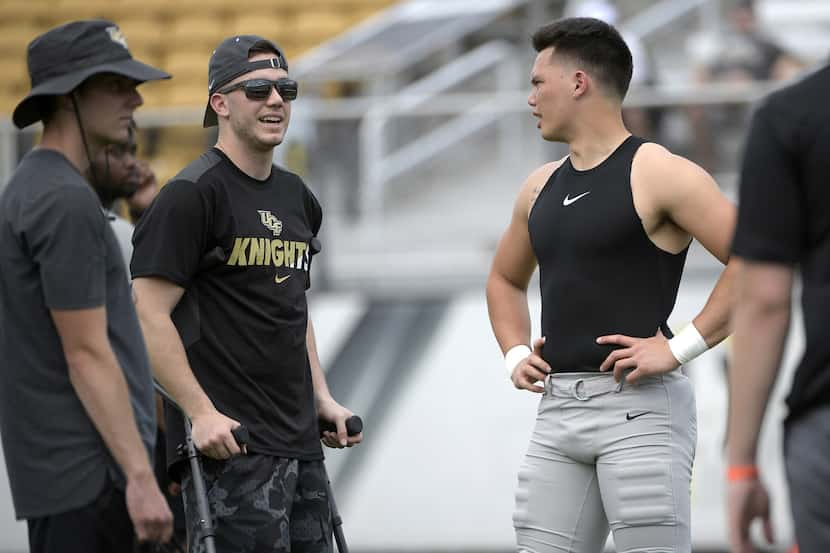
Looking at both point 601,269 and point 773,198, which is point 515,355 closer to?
point 601,269

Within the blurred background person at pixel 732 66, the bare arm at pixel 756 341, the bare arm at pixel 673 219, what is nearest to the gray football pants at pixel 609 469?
the bare arm at pixel 673 219

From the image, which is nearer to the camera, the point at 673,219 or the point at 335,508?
the point at 673,219

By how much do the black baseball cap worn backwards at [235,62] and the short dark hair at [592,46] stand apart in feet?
2.80

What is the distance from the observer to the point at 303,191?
439cm

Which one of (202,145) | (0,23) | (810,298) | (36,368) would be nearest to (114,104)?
(36,368)

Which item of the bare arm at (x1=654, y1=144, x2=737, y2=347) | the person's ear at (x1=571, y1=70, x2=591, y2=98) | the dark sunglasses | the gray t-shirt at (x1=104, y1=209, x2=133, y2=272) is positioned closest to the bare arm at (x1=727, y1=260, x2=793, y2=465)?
the bare arm at (x1=654, y1=144, x2=737, y2=347)

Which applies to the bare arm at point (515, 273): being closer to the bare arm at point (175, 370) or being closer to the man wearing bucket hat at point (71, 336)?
the bare arm at point (175, 370)

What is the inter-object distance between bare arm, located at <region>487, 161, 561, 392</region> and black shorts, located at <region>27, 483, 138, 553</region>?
1.61 meters

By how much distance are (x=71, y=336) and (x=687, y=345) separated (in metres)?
1.79

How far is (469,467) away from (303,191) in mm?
4739

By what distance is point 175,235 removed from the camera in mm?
4023

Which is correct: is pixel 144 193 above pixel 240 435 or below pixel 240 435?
above

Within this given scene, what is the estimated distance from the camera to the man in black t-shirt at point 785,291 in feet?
8.81

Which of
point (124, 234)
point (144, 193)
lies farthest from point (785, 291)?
point (144, 193)
